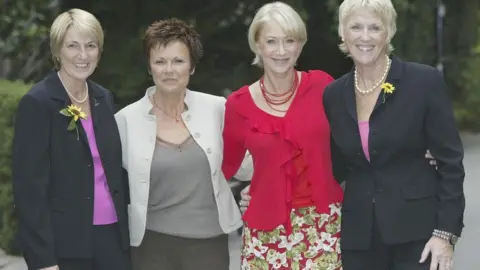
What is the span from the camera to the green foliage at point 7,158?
21.8ft

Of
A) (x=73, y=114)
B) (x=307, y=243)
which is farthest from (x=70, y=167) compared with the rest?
(x=307, y=243)

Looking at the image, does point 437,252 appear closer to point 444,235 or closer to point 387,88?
point 444,235

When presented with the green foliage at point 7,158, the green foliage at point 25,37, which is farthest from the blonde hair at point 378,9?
the green foliage at point 25,37

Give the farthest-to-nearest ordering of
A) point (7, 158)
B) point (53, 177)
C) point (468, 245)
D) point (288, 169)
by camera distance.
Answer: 1. point (468, 245)
2. point (7, 158)
3. point (288, 169)
4. point (53, 177)

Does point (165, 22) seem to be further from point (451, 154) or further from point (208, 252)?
point (451, 154)

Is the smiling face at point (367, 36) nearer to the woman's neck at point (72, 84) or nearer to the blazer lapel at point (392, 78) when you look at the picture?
the blazer lapel at point (392, 78)

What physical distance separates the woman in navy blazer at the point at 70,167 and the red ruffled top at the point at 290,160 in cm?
61

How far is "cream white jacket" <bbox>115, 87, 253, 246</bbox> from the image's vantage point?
386cm

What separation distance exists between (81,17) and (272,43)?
0.85 metres

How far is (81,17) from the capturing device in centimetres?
370

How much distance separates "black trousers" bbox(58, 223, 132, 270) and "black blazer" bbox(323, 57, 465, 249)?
1007mm

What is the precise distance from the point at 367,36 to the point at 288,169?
703 mm

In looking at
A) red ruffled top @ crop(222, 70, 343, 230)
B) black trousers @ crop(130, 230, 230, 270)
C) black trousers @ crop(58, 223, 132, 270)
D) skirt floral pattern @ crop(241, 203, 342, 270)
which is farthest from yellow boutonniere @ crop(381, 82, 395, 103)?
black trousers @ crop(58, 223, 132, 270)

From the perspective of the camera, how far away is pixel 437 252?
349 cm
